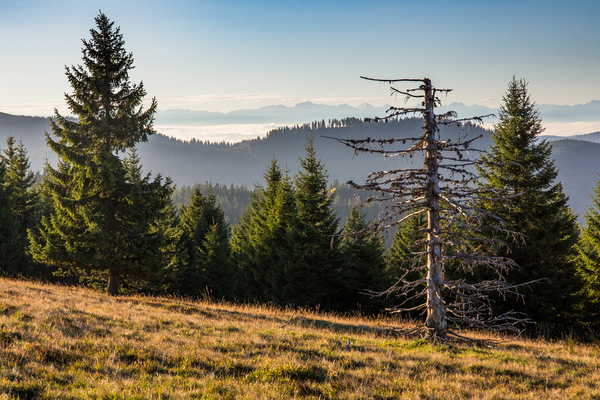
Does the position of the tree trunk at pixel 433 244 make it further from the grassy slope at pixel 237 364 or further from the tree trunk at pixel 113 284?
the tree trunk at pixel 113 284

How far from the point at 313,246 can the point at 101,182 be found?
14.7 m

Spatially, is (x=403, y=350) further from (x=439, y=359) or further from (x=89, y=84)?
(x=89, y=84)

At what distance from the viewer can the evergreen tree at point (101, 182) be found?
647 inches

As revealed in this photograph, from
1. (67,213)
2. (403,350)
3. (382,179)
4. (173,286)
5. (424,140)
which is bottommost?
(173,286)

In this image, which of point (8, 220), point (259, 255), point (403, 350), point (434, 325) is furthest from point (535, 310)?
point (8, 220)

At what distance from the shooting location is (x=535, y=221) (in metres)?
18.7

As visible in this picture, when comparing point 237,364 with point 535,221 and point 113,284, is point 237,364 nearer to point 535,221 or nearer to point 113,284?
point 113,284

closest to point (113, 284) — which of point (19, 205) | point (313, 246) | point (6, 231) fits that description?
point (313, 246)

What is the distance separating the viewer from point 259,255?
29359 millimetres

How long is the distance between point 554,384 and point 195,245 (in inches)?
1382

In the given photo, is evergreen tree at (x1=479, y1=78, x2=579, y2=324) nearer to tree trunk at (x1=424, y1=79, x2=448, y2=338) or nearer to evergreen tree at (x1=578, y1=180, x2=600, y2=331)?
evergreen tree at (x1=578, y1=180, x2=600, y2=331)

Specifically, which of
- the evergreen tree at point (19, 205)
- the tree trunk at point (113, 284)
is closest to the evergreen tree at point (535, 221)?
the tree trunk at point (113, 284)

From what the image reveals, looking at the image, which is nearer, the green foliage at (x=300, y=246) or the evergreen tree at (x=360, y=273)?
the green foliage at (x=300, y=246)

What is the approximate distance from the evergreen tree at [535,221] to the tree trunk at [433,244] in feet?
30.0
